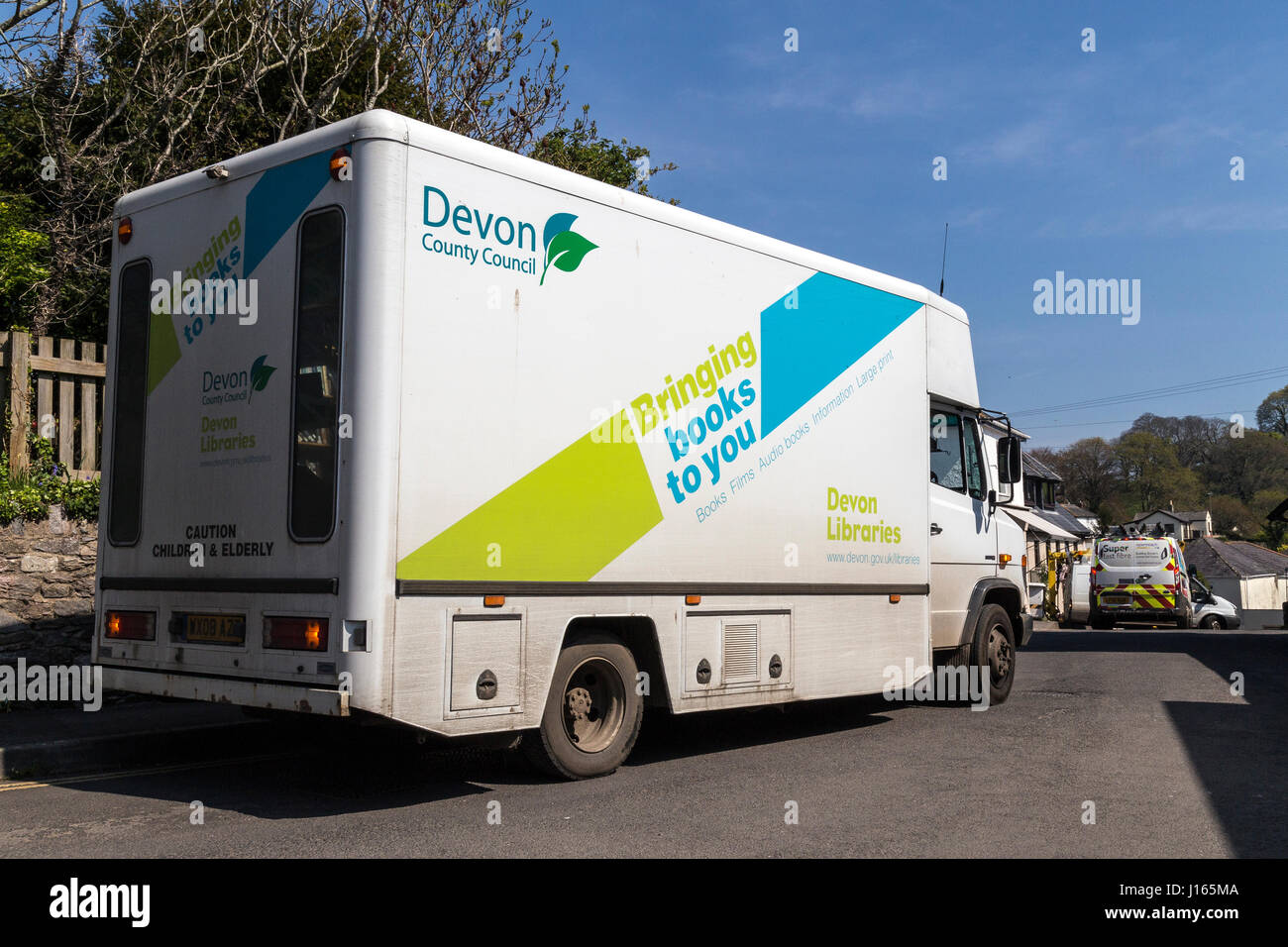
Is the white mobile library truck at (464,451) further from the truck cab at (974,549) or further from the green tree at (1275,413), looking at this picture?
the green tree at (1275,413)

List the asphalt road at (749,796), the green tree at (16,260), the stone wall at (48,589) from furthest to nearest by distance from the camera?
1. the green tree at (16,260)
2. the stone wall at (48,589)
3. the asphalt road at (749,796)

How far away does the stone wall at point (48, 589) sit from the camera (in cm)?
977

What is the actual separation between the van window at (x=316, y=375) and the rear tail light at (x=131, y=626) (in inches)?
59.3

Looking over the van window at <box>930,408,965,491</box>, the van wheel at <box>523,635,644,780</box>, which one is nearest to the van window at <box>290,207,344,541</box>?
the van wheel at <box>523,635,644,780</box>

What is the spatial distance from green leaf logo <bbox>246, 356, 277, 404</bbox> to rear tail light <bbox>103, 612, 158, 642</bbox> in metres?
1.56

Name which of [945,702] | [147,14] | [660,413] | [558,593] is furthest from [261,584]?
[147,14]

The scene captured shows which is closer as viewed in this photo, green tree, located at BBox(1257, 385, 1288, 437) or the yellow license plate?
the yellow license plate

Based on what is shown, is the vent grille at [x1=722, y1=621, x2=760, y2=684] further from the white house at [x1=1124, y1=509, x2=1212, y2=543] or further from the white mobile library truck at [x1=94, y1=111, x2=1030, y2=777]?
the white house at [x1=1124, y1=509, x2=1212, y2=543]

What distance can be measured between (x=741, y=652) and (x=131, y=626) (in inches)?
151

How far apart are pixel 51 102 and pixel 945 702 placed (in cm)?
1111

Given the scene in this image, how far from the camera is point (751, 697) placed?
7.97 metres

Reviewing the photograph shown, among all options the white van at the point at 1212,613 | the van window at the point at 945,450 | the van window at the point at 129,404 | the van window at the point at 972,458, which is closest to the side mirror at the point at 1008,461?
the van window at the point at 972,458

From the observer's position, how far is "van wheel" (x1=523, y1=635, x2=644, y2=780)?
6.84m

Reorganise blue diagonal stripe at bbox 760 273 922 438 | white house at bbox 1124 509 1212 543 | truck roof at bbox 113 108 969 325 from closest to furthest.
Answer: truck roof at bbox 113 108 969 325 < blue diagonal stripe at bbox 760 273 922 438 < white house at bbox 1124 509 1212 543
